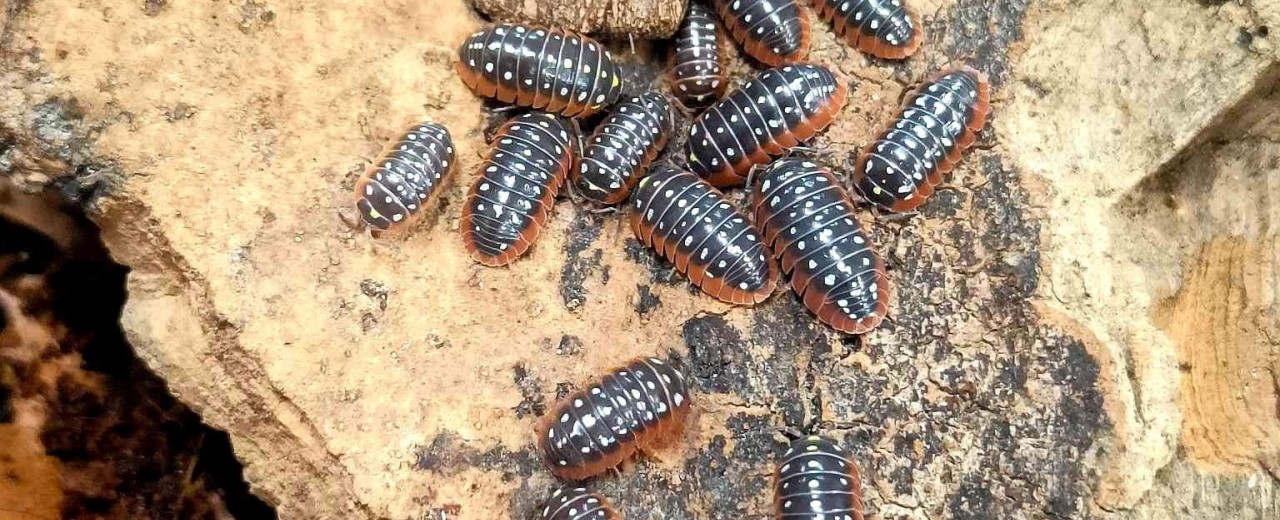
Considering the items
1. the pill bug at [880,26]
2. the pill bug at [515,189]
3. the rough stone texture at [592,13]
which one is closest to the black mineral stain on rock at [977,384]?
the pill bug at [880,26]

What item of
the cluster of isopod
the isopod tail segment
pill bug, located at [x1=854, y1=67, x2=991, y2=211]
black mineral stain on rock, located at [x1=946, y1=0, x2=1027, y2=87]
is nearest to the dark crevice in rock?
the isopod tail segment

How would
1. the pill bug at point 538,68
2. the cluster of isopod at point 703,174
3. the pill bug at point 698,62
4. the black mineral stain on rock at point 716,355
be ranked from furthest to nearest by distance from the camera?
1. the pill bug at point 698,62
2. the pill bug at point 538,68
3. the black mineral stain on rock at point 716,355
4. the cluster of isopod at point 703,174

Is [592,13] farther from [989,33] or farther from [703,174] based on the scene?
[989,33]

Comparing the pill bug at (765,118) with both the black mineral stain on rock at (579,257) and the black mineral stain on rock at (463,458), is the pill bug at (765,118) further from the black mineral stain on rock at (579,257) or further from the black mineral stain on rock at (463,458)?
the black mineral stain on rock at (463,458)

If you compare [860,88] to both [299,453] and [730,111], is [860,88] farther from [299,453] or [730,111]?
[299,453]

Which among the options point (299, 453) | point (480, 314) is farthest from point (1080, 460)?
point (299, 453)
